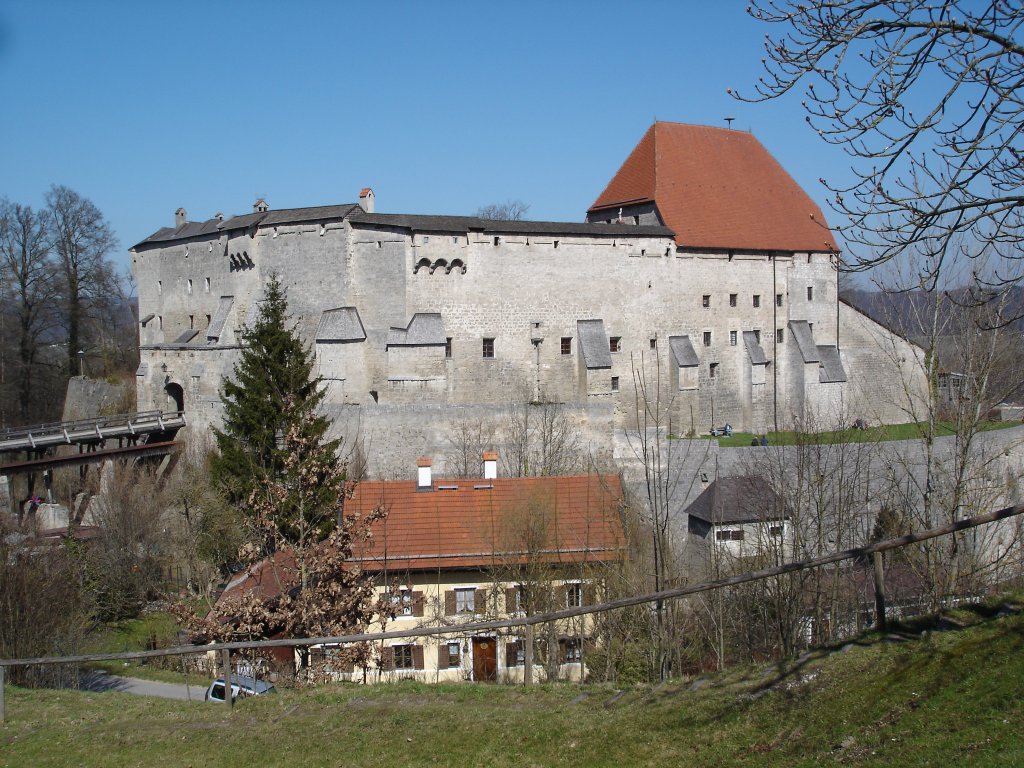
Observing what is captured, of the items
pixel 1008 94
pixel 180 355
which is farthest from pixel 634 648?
pixel 180 355

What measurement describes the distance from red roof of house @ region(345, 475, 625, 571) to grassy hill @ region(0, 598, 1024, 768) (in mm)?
6998

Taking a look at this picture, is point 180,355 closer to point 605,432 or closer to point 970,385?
point 605,432

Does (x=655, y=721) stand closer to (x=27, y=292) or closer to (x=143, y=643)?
(x=143, y=643)

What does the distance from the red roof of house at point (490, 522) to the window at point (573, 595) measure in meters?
0.49

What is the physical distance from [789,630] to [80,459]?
21.5 metres

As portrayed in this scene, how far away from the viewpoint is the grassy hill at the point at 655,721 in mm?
5211

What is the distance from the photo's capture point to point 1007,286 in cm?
616

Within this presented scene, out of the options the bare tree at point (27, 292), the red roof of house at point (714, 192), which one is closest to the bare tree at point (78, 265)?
the bare tree at point (27, 292)

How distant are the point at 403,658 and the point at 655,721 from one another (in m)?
8.23

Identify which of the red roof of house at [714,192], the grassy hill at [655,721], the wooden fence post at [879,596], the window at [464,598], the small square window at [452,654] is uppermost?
the red roof of house at [714,192]

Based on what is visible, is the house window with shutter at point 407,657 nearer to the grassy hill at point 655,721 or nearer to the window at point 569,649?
the window at point 569,649

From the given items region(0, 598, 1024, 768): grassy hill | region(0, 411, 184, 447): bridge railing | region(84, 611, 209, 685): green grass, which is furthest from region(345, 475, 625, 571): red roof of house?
region(0, 411, 184, 447): bridge railing

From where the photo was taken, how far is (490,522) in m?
16.8

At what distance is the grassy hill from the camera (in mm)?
5211
